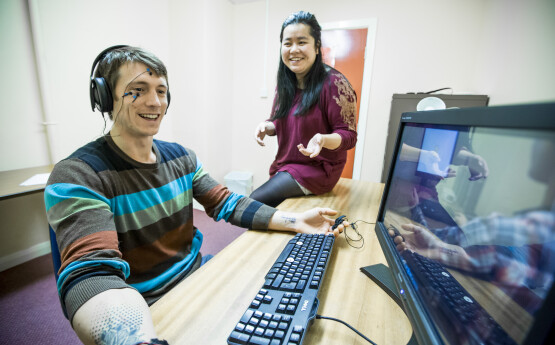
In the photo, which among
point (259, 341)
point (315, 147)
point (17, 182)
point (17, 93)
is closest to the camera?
point (259, 341)

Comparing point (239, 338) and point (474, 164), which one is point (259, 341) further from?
point (474, 164)

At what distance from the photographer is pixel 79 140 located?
197 centimetres

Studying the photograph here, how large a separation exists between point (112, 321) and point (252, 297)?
26 cm

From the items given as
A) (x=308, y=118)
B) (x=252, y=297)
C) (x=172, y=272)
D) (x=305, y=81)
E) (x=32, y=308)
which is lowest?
(x=32, y=308)

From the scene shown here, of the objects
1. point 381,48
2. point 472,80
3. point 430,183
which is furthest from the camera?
point 381,48

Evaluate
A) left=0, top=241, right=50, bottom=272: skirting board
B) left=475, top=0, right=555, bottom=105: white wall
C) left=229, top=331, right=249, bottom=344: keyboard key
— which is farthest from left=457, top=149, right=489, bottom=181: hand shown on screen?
left=0, top=241, right=50, bottom=272: skirting board

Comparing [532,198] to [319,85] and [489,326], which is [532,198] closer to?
[489,326]

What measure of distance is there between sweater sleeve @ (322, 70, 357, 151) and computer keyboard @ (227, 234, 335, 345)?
689mm

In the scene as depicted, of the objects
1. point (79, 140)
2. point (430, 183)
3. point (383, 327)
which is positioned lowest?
point (383, 327)

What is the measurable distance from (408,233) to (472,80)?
2517 mm

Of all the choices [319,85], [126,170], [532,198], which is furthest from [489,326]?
[319,85]

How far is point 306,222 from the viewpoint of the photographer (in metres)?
0.87

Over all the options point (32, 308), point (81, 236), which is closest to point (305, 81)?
point (81, 236)

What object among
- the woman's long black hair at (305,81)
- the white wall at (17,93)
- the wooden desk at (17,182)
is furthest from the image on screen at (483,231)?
the white wall at (17,93)
